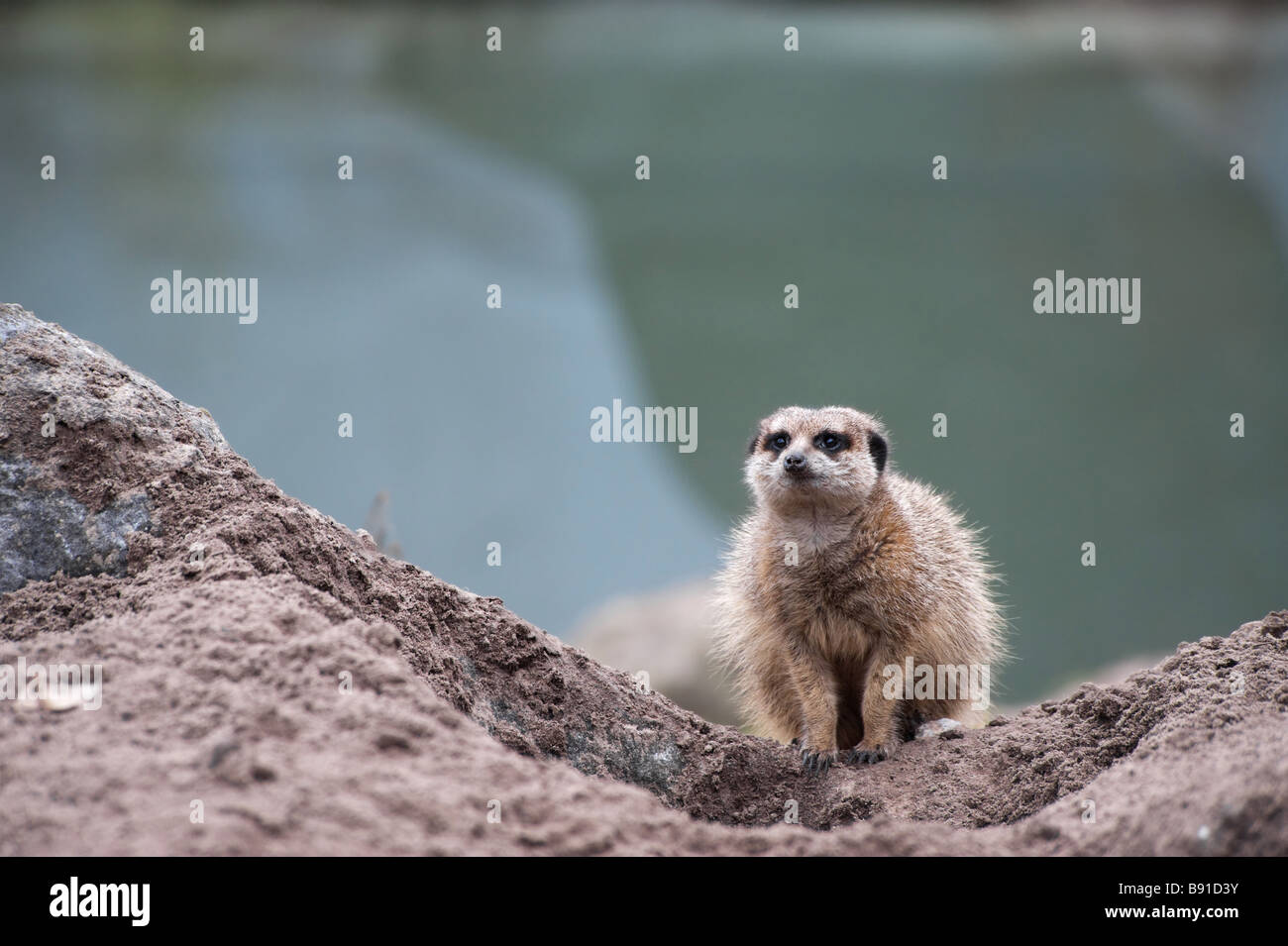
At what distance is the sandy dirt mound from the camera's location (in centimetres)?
176

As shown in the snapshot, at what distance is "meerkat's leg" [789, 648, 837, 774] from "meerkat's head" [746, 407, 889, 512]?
1.73 ft

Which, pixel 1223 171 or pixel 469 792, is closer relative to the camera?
pixel 469 792

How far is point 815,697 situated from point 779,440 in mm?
Answer: 914

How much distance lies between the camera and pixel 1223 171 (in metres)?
11.0

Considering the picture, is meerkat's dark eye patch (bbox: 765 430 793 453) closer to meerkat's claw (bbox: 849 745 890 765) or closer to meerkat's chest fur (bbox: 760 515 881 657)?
meerkat's chest fur (bbox: 760 515 881 657)

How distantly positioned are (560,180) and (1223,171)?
6579 millimetres

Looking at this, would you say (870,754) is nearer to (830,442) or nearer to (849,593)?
(849,593)

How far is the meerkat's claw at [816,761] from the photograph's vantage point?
3.21m

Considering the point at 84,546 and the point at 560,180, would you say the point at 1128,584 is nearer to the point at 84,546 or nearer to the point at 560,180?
the point at 560,180

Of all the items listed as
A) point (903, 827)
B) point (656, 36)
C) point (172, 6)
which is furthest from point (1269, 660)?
point (172, 6)
